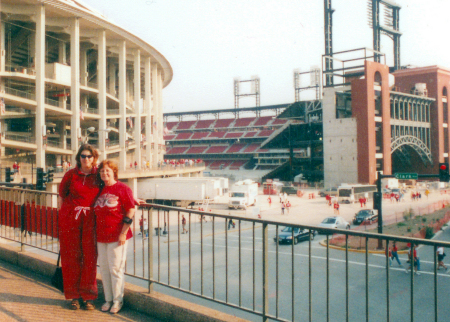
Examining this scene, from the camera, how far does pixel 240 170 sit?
86688mm

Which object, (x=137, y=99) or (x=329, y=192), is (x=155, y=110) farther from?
(x=329, y=192)

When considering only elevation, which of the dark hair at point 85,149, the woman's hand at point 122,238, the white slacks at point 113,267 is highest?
the dark hair at point 85,149

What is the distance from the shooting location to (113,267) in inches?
172

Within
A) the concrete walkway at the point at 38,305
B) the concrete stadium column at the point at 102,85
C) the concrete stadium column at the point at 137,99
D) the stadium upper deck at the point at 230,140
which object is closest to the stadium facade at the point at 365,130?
the stadium upper deck at the point at 230,140

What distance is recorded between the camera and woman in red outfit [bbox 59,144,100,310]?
14.7ft

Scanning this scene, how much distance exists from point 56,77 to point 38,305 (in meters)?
36.3

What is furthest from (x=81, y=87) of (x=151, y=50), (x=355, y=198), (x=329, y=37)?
(x=329, y=37)

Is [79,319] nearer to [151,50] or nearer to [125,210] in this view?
[125,210]

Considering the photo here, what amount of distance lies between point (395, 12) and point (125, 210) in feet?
280

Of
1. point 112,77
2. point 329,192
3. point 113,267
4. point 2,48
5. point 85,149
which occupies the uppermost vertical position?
point 112,77

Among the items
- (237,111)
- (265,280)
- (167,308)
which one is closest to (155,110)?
(237,111)

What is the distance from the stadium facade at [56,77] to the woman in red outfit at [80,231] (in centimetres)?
2347

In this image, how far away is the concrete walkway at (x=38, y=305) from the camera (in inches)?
167

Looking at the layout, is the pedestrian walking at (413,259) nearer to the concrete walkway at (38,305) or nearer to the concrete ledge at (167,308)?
the concrete ledge at (167,308)
